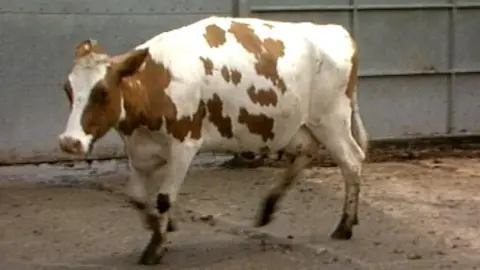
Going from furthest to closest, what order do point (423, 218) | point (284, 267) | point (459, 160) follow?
point (459, 160) < point (423, 218) < point (284, 267)

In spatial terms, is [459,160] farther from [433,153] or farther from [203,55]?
[203,55]

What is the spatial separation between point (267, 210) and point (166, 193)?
1.13 m

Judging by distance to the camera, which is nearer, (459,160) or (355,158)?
(355,158)

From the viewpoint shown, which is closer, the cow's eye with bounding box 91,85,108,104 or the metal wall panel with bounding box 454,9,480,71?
the cow's eye with bounding box 91,85,108,104

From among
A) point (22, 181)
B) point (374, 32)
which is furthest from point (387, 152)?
point (22, 181)

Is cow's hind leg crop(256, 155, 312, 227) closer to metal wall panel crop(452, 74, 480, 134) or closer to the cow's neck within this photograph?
the cow's neck

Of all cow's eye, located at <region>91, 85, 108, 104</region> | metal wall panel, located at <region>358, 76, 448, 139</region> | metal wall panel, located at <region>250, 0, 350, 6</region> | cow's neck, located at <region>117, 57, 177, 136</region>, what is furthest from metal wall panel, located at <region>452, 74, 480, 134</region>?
cow's eye, located at <region>91, 85, 108, 104</region>

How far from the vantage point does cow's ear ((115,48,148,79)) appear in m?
6.16

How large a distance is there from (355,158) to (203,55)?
1.28 meters

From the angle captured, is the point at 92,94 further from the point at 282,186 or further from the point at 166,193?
the point at 282,186

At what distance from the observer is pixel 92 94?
237 inches

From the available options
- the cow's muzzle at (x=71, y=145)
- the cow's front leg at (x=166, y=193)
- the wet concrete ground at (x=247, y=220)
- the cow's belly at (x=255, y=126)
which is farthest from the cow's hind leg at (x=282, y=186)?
the cow's muzzle at (x=71, y=145)

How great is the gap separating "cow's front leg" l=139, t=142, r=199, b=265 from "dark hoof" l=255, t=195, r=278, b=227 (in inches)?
39.8

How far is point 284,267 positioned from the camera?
6.45 metres
